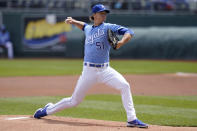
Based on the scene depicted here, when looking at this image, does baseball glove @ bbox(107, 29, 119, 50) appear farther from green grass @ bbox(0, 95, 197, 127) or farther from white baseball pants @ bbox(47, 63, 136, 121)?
green grass @ bbox(0, 95, 197, 127)

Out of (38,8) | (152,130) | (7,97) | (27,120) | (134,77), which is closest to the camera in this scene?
(152,130)

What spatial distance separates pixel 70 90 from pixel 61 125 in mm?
6177

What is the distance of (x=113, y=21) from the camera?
26.9 meters

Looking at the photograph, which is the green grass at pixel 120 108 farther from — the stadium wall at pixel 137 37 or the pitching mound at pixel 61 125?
the stadium wall at pixel 137 37

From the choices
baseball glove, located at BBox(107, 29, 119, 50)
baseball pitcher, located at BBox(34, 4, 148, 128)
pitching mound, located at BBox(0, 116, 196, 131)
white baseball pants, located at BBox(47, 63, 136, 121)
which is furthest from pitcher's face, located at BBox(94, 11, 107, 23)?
pitching mound, located at BBox(0, 116, 196, 131)

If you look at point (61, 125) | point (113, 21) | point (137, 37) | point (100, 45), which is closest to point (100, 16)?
point (100, 45)

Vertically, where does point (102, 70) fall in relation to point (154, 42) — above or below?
above

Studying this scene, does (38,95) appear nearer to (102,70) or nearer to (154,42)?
(102,70)

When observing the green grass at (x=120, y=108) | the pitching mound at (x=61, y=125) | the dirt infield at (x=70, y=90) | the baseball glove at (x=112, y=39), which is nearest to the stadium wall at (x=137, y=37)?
the dirt infield at (x=70, y=90)

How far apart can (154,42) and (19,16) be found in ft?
31.5

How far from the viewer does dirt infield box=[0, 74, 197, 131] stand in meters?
6.51

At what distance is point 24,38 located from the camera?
93.0 feet

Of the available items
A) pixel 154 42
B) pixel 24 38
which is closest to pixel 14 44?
pixel 24 38

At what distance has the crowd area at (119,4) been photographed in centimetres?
2698
